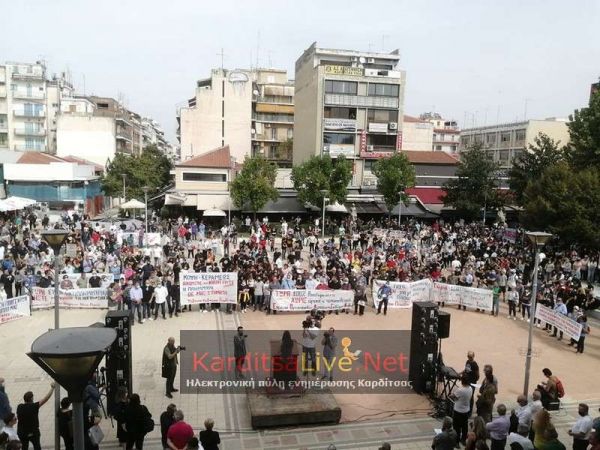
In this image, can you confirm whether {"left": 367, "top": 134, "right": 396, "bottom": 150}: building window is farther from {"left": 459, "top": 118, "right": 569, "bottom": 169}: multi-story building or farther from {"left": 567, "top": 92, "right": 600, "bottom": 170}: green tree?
{"left": 567, "top": 92, "right": 600, "bottom": 170}: green tree

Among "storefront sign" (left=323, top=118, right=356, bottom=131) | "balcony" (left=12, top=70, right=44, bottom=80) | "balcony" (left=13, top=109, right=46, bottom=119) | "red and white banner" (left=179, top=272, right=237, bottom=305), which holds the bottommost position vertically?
"red and white banner" (left=179, top=272, right=237, bottom=305)

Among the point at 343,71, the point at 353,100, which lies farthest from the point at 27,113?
the point at 353,100

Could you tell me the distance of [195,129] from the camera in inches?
2502

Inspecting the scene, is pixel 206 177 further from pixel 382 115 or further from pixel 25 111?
pixel 25 111

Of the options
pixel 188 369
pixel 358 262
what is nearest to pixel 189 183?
pixel 358 262

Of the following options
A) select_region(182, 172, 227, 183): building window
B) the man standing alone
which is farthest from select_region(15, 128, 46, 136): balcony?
the man standing alone

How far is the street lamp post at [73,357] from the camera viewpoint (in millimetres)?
4299

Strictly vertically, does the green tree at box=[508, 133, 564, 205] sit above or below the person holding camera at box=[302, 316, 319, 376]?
above

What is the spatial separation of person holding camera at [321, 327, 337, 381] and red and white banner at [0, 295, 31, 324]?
36.0ft

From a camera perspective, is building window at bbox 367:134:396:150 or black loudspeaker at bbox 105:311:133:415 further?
building window at bbox 367:134:396:150

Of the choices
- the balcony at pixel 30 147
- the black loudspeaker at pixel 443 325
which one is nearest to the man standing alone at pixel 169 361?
the black loudspeaker at pixel 443 325

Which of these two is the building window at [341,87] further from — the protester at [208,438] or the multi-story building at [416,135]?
the protester at [208,438]

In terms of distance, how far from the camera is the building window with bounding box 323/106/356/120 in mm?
49975

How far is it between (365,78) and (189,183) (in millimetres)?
20039
